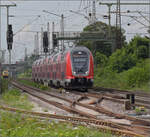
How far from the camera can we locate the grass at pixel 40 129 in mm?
9180

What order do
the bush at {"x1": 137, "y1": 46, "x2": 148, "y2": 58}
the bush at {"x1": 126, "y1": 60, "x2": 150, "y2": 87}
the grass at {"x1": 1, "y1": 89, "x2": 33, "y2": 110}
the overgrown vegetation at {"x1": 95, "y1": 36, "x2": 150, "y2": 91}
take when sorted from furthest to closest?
the bush at {"x1": 137, "y1": 46, "x2": 148, "y2": 58} < the overgrown vegetation at {"x1": 95, "y1": 36, "x2": 150, "y2": 91} < the bush at {"x1": 126, "y1": 60, "x2": 150, "y2": 87} < the grass at {"x1": 1, "y1": 89, "x2": 33, "y2": 110}

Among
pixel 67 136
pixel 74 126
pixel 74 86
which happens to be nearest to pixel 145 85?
pixel 74 86


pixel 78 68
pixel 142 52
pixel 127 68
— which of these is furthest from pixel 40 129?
pixel 142 52

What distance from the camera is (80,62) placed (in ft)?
98.1

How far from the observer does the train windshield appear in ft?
97.8

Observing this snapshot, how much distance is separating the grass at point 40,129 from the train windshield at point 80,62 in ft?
54.4

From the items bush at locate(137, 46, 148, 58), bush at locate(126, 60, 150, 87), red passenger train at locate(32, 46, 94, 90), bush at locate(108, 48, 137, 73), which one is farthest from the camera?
bush at locate(137, 46, 148, 58)

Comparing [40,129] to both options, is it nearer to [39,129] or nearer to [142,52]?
[39,129]

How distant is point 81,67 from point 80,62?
1.29 feet

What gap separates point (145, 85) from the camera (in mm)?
34812

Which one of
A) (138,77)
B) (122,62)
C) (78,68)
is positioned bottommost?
(138,77)

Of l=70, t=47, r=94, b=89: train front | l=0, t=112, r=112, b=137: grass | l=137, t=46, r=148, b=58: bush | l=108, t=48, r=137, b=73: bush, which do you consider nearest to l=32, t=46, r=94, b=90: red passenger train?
l=70, t=47, r=94, b=89: train front

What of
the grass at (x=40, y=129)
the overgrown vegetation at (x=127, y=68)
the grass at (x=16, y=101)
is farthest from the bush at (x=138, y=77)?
the grass at (x=40, y=129)

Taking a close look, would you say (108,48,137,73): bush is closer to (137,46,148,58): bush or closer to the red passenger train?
(137,46,148,58): bush
